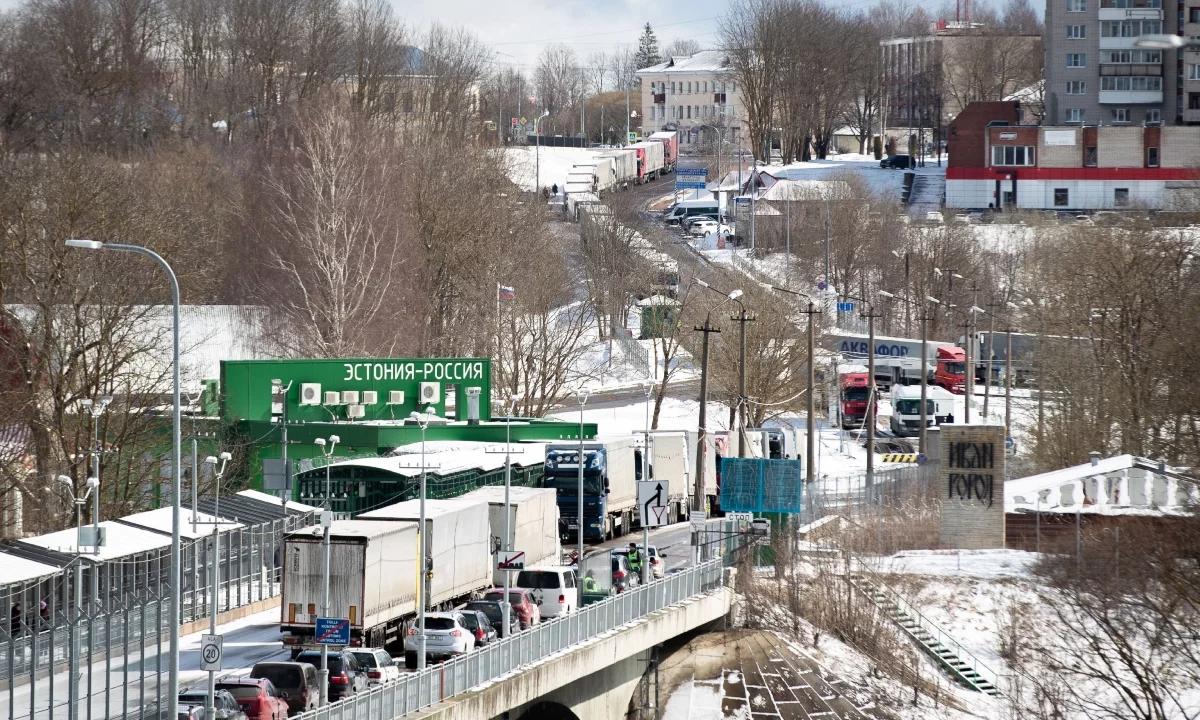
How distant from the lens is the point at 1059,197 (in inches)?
4727

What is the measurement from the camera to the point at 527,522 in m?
43.9

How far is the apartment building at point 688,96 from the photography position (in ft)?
625

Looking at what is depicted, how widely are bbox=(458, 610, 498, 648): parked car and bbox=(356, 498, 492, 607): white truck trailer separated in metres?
2.83

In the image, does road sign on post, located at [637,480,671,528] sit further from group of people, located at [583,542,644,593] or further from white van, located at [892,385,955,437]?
white van, located at [892,385,955,437]

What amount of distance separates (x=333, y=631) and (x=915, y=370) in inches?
2352

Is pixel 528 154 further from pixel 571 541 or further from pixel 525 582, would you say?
pixel 525 582

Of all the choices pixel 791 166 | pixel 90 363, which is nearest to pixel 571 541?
pixel 90 363

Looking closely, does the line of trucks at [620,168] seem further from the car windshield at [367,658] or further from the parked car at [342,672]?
the parked car at [342,672]

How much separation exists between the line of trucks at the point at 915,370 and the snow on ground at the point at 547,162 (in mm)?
44185

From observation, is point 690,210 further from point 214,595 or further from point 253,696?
point 253,696

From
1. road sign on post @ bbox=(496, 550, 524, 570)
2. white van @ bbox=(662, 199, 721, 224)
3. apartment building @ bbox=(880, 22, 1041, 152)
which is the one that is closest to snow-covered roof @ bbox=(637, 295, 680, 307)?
white van @ bbox=(662, 199, 721, 224)

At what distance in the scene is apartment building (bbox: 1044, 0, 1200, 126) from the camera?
12231 cm

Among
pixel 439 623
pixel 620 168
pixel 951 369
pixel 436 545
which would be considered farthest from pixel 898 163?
pixel 439 623

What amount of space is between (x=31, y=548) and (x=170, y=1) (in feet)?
384
